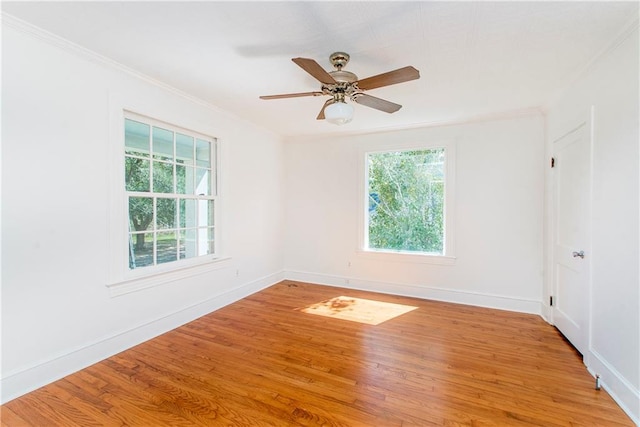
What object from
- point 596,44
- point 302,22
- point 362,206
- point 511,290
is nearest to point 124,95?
point 302,22

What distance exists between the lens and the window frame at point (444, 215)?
3953mm

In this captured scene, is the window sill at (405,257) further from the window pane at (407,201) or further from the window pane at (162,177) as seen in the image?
the window pane at (162,177)

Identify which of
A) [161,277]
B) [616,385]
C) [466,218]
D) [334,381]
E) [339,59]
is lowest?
[334,381]

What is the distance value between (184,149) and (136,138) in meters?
0.55

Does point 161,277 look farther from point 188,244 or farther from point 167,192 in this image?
point 167,192

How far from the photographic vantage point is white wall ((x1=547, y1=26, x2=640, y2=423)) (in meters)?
1.81

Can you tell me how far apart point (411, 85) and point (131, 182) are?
2829 mm

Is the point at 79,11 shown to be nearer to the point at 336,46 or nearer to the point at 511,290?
the point at 336,46

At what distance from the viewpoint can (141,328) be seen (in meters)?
2.75

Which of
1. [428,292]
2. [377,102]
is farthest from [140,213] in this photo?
[428,292]

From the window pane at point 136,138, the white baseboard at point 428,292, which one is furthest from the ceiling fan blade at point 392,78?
the white baseboard at point 428,292

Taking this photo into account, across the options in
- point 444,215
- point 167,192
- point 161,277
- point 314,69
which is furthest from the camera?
point 444,215

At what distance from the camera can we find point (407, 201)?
432 centimetres

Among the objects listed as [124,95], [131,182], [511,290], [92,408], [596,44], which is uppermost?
[596,44]
